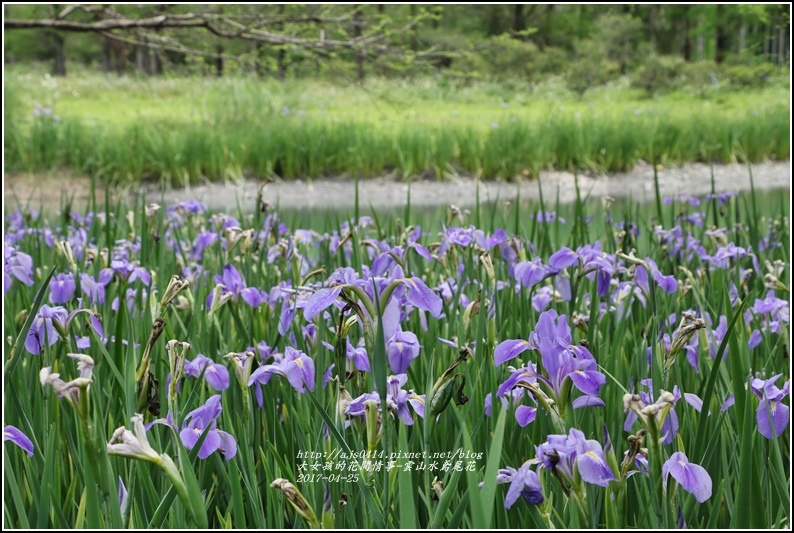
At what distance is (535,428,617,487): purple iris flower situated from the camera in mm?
765

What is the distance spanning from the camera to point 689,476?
83 cm

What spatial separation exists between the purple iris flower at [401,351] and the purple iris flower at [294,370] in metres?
0.12

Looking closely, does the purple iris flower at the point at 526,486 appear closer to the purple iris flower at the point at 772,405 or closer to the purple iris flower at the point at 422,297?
the purple iris flower at the point at 422,297

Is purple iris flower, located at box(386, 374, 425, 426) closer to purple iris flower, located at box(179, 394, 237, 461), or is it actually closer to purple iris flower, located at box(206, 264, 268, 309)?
purple iris flower, located at box(179, 394, 237, 461)

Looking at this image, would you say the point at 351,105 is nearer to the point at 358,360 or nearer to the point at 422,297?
the point at 358,360

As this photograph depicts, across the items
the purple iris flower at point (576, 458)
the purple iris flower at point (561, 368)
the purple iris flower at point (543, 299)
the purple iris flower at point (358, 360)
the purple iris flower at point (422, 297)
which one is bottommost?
the purple iris flower at point (543, 299)

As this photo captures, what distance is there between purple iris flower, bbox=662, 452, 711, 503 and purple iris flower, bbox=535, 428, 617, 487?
0.09 metres

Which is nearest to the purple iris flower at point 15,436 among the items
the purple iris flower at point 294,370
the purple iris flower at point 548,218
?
the purple iris flower at point 294,370

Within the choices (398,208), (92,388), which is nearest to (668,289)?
(92,388)

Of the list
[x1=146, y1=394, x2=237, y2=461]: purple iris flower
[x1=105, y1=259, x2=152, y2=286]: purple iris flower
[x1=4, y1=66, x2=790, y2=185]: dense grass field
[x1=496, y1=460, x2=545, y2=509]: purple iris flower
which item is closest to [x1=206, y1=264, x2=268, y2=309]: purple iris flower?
[x1=105, y1=259, x2=152, y2=286]: purple iris flower

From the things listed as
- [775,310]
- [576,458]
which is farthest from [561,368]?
[775,310]

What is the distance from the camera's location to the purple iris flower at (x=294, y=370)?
3.48 ft

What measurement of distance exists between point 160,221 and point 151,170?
6055mm

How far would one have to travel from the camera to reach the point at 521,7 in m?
21.0
